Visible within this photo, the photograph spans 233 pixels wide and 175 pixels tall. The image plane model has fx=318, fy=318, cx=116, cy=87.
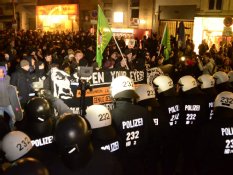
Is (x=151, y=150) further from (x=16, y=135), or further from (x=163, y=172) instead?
(x=16, y=135)

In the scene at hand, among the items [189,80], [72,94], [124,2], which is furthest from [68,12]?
[189,80]

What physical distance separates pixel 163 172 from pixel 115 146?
8.12 ft

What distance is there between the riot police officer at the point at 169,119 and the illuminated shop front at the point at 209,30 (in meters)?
17.5

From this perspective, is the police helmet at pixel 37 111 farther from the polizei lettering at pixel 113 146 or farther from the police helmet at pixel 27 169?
the police helmet at pixel 27 169

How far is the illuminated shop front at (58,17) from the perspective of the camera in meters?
36.6

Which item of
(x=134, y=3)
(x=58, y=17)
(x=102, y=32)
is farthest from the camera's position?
(x=58, y=17)

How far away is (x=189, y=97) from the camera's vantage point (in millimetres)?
6234

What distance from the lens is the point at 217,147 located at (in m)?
4.28

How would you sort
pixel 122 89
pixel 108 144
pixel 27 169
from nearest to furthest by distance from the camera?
pixel 27 169 < pixel 108 144 < pixel 122 89

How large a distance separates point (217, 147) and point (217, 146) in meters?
0.01

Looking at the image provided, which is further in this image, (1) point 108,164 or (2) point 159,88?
(2) point 159,88

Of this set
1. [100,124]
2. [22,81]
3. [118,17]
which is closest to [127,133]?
[100,124]

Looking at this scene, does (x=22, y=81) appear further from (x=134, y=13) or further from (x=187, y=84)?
(x=134, y=13)

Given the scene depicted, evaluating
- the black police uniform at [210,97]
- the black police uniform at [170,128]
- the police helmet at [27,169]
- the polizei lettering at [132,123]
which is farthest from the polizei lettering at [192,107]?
the police helmet at [27,169]
